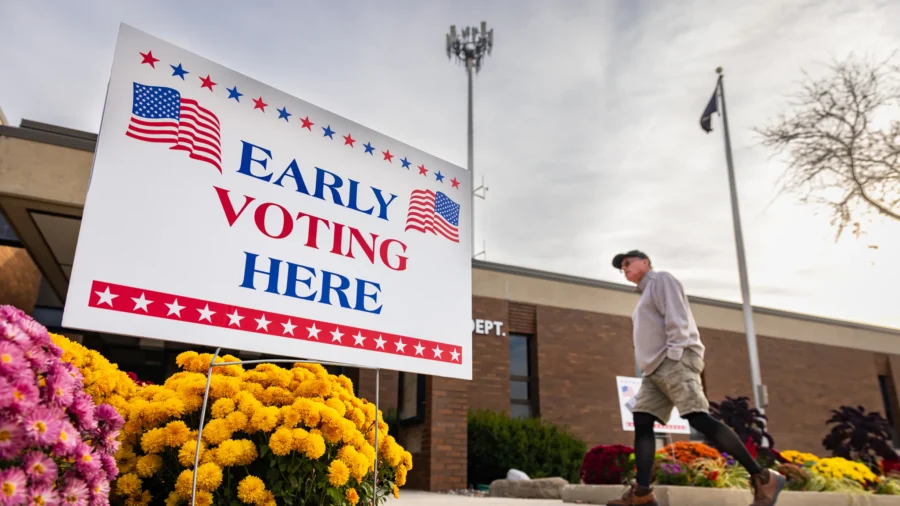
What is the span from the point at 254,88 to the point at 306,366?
1.44m

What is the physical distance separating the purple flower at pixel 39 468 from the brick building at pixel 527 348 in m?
8.33

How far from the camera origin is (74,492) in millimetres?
1669

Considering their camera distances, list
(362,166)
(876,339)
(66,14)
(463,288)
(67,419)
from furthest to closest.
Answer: (876,339) → (66,14) → (463,288) → (362,166) → (67,419)

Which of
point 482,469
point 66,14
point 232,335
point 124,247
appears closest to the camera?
point 124,247

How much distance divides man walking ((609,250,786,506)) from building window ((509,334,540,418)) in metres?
12.3

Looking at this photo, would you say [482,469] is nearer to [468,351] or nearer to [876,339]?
[468,351]

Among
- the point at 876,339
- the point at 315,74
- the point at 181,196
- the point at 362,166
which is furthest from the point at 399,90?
Result: the point at 876,339

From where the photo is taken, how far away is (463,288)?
3.32 m

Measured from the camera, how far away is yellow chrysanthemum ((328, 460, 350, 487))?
2637 mm

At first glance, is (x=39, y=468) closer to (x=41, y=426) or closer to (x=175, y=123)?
(x=41, y=426)

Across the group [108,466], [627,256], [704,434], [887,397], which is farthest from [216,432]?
[887,397]

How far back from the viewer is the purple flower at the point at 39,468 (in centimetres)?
153

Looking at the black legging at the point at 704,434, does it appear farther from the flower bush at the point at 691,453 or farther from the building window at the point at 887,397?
the building window at the point at 887,397

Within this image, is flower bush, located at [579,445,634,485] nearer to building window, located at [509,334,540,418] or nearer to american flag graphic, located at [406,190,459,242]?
american flag graphic, located at [406,190,459,242]
